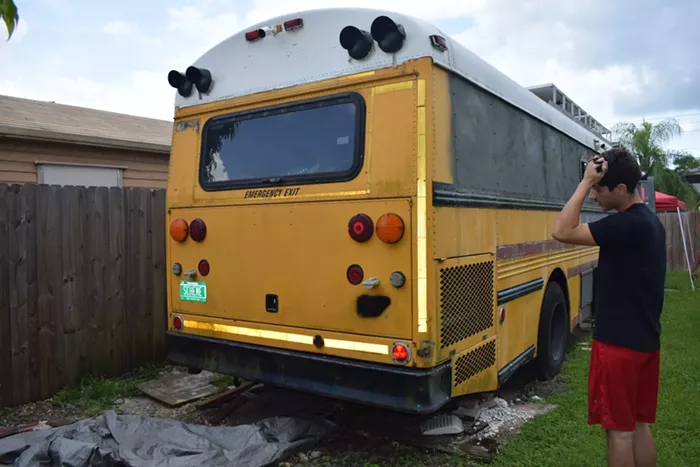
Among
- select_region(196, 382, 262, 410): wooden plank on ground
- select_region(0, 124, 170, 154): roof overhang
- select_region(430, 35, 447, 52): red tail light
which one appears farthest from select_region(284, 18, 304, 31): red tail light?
select_region(0, 124, 170, 154): roof overhang

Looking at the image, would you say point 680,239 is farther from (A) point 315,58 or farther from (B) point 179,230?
(B) point 179,230

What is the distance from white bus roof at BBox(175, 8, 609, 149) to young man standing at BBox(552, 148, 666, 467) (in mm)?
1297

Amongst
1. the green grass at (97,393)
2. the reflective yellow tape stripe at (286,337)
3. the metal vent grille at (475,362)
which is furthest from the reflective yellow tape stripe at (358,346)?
the green grass at (97,393)

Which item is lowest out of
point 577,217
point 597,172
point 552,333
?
point 552,333

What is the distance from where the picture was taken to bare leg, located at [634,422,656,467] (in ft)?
10.2

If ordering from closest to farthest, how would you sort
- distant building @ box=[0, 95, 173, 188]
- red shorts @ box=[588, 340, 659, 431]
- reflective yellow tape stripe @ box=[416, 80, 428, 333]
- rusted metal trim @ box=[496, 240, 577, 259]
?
red shorts @ box=[588, 340, 659, 431]
reflective yellow tape stripe @ box=[416, 80, 428, 333]
rusted metal trim @ box=[496, 240, 577, 259]
distant building @ box=[0, 95, 173, 188]

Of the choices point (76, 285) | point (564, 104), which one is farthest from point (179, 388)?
point (564, 104)

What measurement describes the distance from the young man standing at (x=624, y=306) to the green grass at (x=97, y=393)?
13.8 ft

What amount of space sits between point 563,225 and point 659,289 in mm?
588

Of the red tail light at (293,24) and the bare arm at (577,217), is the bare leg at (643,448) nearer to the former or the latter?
the bare arm at (577,217)

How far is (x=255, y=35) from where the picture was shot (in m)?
4.32

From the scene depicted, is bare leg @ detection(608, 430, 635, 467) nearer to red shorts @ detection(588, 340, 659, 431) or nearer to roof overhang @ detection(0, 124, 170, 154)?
red shorts @ detection(588, 340, 659, 431)

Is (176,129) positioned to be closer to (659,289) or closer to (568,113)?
(659,289)

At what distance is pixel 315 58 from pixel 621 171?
7.07 feet
